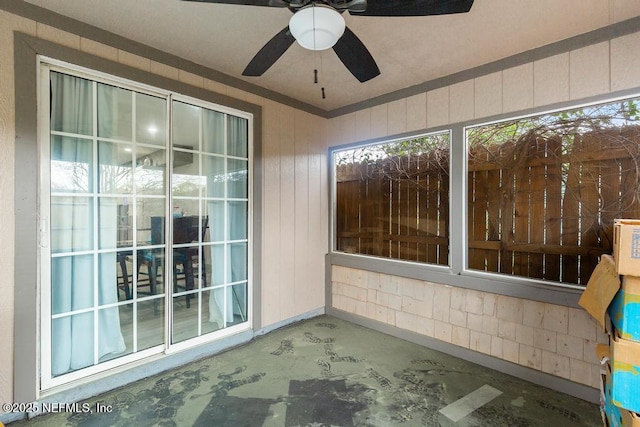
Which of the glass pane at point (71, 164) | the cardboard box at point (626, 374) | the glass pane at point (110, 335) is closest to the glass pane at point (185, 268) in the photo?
the glass pane at point (110, 335)

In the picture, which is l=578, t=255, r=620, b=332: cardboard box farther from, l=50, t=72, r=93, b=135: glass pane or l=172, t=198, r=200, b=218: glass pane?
l=50, t=72, r=93, b=135: glass pane

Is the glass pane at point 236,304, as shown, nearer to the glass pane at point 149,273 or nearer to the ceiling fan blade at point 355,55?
the glass pane at point 149,273

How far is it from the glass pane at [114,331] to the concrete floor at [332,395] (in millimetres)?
294

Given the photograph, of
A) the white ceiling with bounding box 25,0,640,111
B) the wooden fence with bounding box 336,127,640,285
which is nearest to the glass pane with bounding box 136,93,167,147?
the white ceiling with bounding box 25,0,640,111

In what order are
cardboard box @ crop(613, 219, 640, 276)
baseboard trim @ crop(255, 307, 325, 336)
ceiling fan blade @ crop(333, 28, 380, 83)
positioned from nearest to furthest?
cardboard box @ crop(613, 219, 640, 276), ceiling fan blade @ crop(333, 28, 380, 83), baseboard trim @ crop(255, 307, 325, 336)

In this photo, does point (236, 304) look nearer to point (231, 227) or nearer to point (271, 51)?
point (231, 227)

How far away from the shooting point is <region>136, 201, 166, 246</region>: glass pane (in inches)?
101

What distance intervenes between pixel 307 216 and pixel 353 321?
1474 mm

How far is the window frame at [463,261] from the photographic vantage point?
2377 mm

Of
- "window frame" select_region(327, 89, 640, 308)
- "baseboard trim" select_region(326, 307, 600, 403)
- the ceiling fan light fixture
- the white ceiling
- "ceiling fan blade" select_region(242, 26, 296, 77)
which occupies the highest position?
the white ceiling

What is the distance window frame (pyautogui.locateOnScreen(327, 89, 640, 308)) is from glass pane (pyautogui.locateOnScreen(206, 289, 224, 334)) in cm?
169

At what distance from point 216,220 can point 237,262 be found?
524mm

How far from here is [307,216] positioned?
12.9 ft

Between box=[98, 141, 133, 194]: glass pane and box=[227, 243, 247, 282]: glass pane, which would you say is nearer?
box=[98, 141, 133, 194]: glass pane
